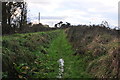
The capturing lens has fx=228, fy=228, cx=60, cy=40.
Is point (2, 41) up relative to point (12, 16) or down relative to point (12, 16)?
down

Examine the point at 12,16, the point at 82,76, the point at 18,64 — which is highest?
the point at 12,16

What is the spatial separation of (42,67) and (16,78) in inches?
130

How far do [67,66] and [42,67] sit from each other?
5.02 ft

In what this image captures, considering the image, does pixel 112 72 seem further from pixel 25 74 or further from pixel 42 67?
pixel 42 67

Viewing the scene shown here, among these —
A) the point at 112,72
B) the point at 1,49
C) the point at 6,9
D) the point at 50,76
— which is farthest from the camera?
the point at 6,9

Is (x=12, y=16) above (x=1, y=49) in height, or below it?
above

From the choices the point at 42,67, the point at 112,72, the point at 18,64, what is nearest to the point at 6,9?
the point at 42,67

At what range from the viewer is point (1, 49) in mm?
10234

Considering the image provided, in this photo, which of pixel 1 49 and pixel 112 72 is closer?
pixel 112 72

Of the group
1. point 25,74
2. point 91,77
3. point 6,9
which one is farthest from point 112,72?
point 6,9

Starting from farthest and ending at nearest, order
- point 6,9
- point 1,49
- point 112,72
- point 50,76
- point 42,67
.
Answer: point 6,9 → point 42,67 → point 50,76 → point 1,49 → point 112,72

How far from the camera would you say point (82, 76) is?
440 inches

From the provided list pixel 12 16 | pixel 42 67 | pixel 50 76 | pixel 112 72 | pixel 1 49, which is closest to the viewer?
pixel 112 72

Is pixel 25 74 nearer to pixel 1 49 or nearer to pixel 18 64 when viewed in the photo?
pixel 18 64
